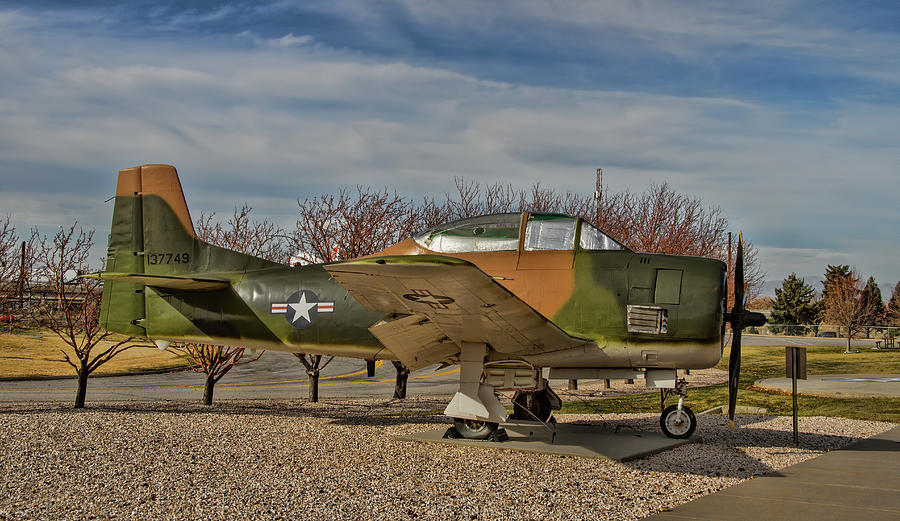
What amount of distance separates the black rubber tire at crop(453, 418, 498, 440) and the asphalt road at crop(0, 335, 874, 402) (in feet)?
30.1

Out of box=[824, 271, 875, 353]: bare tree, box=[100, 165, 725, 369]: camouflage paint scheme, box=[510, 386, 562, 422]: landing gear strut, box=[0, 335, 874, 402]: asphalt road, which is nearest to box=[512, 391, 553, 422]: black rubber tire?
box=[510, 386, 562, 422]: landing gear strut

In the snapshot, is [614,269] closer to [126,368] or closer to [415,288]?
[415,288]

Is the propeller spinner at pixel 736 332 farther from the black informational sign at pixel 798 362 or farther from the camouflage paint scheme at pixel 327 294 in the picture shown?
the black informational sign at pixel 798 362

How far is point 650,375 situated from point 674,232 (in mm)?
15876

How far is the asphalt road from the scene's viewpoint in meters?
18.1

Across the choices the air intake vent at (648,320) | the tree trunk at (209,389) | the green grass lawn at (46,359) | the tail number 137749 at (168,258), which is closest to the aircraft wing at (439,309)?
the air intake vent at (648,320)

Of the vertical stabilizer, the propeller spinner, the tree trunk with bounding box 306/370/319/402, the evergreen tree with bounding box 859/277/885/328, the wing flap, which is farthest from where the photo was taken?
the evergreen tree with bounding box 859/277/885/328

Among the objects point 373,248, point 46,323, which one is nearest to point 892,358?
point 373,248

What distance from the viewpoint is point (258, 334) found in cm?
1092

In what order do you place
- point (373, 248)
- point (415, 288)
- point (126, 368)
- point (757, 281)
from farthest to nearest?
point (757, 281) < point (126, 368) < point (373, 248) < point (415, 288)

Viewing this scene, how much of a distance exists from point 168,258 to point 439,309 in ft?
21.8

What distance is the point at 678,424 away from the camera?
10602 millimetres

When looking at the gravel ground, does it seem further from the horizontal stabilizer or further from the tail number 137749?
the tail number 137749

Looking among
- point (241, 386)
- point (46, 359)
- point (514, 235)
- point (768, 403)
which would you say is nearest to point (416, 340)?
point (514, 235)
